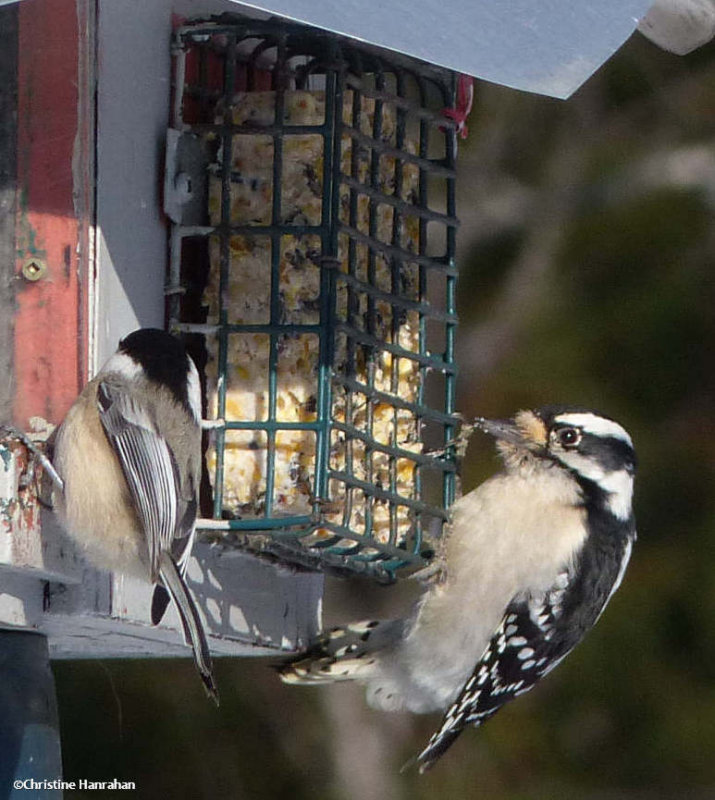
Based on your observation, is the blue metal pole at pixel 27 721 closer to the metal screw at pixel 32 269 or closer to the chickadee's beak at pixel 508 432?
the metal screw at pixel 32 269

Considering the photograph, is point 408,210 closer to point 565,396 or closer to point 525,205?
point 565,396

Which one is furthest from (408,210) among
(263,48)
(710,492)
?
(710,492)

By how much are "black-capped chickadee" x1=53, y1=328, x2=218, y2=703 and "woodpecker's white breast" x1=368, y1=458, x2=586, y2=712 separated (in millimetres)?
822

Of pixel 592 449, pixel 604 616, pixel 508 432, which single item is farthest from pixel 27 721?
pixel 604 616

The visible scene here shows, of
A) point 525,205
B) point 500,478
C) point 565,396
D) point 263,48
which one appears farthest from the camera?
point 525,205

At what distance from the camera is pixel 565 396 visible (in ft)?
20.1

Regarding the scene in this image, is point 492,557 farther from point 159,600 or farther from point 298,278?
point 159,600

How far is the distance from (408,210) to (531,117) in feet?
11.0

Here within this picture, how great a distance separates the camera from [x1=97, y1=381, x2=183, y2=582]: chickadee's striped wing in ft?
9.82

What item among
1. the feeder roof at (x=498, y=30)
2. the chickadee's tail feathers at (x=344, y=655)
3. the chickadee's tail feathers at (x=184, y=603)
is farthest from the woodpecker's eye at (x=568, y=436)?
the feeder roof at (x=498, y=30)

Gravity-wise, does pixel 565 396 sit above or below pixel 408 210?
below

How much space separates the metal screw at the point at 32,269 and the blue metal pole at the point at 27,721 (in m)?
0.71

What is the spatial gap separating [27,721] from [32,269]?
0.85 meters

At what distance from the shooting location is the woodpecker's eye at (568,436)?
147 inches
